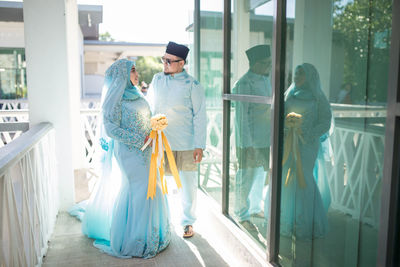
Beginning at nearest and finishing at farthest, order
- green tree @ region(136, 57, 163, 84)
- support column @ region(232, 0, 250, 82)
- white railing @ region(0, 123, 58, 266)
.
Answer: white railing @ region(0, 123, 58, 266) < support column @ region(232, 0, 250, 82) < green tree @ region(136, 57, 163, 84)

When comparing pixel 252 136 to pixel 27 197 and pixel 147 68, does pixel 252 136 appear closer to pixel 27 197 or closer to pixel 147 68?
pixel 27 197

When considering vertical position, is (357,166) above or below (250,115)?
below

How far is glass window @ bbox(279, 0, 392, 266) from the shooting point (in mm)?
1458

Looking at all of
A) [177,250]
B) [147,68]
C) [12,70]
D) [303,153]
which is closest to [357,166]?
[303,153]

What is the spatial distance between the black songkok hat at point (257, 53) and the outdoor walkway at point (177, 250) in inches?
51.4

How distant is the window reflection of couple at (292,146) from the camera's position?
6.13 ft

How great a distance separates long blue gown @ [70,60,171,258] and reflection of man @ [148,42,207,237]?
0.30 m

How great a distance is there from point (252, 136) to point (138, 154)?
0.90 m

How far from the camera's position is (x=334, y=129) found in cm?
170

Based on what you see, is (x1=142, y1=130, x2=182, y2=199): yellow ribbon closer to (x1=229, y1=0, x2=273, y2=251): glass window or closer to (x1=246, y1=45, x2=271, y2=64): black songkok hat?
(x1=229, y1=0, x2=273, y2=251): glass window

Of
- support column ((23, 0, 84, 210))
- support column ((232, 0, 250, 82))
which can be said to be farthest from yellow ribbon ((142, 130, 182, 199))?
support column ((23, 0, 84, 210))

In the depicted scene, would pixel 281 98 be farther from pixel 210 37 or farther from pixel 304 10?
pixel 210 37

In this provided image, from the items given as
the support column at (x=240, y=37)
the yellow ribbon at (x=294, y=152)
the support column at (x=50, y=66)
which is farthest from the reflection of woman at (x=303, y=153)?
the support column at (x=50, y=66)

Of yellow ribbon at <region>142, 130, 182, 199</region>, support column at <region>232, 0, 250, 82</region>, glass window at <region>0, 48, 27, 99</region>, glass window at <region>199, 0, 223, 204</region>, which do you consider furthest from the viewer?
glass window at <region>0, 48, 27, 99</region>
